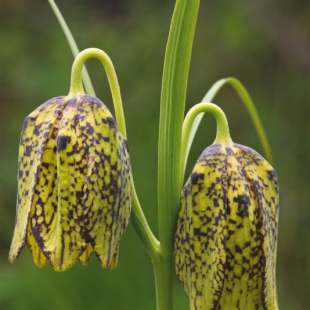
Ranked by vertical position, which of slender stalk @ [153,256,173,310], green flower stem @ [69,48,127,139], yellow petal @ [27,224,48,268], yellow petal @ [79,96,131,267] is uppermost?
green flower stem @ [69,48,127,139]

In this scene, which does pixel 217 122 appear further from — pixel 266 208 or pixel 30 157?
pixel 30 157

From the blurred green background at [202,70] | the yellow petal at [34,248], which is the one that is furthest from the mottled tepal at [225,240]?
the blurred green background at [202,70]

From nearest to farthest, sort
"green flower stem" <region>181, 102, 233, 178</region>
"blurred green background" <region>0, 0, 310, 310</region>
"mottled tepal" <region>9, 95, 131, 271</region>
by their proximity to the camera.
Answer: "mottled tepal" <region>9, 95, 131, 271</region>
"green flower stem" <region>181, 102, 233, 178</region>
"blurred green background" <region>0, 0, 310, 310</region>

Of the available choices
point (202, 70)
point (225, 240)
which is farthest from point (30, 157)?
point (202, 70)

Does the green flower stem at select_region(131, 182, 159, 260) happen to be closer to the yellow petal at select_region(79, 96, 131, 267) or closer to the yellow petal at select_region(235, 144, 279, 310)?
the yellow petal at select_region(79, 96, 131, 267)

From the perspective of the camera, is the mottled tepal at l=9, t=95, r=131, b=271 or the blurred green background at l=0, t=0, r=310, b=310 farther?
the blurred green background at l=0, t=0, r=310, b=310

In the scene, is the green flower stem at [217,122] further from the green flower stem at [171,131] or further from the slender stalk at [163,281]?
the slender stalk at [163,281]

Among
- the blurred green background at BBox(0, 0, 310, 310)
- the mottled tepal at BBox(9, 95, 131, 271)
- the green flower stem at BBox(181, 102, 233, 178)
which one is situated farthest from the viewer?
the blurred green background at BBox(0, 0, 310, 310)

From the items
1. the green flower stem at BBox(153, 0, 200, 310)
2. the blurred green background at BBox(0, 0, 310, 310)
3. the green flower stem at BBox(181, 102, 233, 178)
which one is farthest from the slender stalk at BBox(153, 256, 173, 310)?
the blurred green background at BBox(0, 0, 310, 310)
